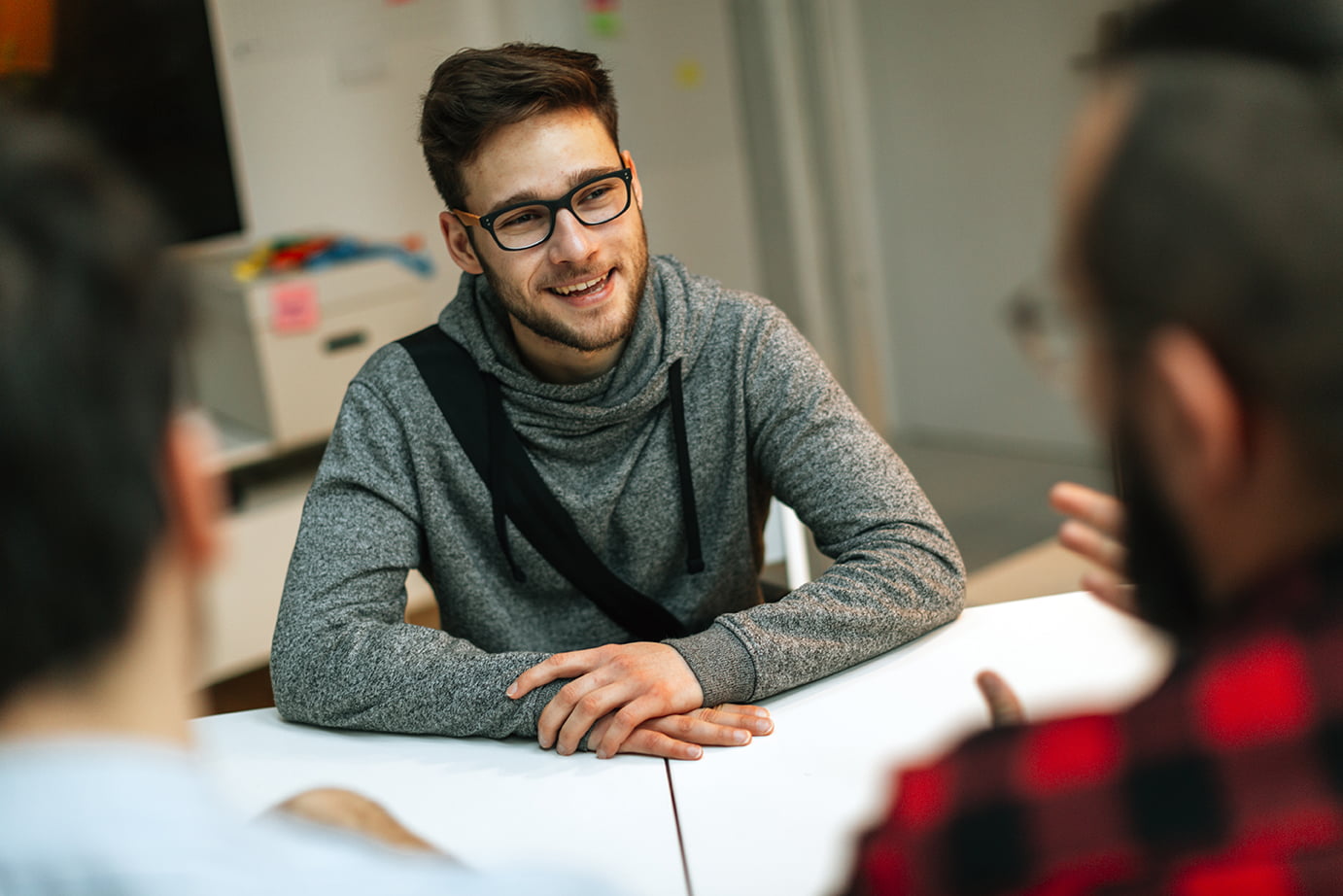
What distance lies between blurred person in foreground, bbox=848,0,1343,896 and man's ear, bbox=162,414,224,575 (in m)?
0.36

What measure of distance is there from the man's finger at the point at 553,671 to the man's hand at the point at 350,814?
0.31m

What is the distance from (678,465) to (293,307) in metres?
1.60

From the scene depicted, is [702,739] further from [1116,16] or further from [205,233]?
[205,233]

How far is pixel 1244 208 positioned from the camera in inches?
18.2

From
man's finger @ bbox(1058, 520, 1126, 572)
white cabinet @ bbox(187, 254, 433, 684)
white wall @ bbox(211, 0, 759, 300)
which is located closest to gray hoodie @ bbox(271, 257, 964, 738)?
man's finger @ bbox(1058, 520, 1126, 572)

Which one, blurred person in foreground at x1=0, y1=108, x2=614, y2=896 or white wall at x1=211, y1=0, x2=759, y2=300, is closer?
blurred person in foreground at x1=0, y1=108, x2=614, y2=896

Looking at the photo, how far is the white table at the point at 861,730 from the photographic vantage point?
915mm

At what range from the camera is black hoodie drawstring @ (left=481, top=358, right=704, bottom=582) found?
144 centimetres

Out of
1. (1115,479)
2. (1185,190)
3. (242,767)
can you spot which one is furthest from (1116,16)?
(242,767)

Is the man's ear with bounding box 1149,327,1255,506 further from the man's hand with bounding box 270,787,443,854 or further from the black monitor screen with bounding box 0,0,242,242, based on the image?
the black monitor screen with bounding box 0,0,242,242

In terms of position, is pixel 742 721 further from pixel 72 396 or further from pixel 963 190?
pixel 963 190

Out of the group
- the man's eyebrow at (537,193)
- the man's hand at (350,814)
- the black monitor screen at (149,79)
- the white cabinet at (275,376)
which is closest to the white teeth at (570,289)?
the man's eyebrow at (537,193)

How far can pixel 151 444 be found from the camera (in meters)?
0.52

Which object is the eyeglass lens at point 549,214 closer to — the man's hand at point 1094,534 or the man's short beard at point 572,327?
the man's short beard at point 572,327
